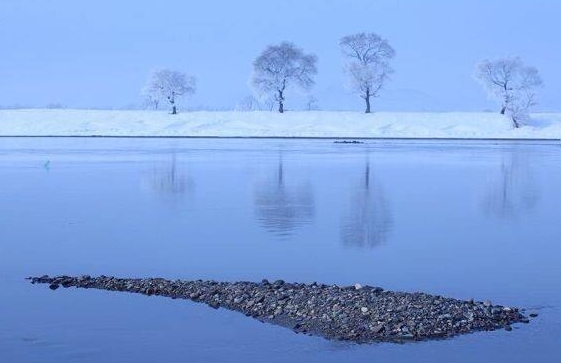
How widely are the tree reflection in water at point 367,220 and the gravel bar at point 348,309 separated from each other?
4.46m

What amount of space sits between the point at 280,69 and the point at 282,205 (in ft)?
243

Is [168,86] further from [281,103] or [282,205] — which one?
[282,205]

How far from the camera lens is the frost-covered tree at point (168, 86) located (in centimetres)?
10038

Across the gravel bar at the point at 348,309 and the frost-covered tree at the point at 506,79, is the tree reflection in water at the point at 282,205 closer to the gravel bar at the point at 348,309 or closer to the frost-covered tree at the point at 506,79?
the gravel bar at the point at 348,309

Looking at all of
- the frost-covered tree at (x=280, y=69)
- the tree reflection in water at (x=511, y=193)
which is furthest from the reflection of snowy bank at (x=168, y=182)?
the frost-covered tree at (x=280, y=69)

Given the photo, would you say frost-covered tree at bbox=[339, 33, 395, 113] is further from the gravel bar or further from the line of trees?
the gravel bar

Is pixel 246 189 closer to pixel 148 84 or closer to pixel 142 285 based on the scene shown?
pixel 142 285

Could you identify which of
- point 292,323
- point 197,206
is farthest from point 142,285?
point 197,206

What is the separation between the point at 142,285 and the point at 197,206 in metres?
9.73

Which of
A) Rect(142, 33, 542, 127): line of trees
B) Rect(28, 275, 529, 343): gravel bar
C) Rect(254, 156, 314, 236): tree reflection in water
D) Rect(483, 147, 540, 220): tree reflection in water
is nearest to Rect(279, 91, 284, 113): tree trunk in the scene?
Rect(142, 33, 542, 127): line of trees

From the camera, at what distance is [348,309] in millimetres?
11000

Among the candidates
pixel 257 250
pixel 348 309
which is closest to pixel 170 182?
pixel 257 250

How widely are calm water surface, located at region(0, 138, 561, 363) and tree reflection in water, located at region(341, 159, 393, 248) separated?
0.05 metres

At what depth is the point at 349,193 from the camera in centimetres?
2569
